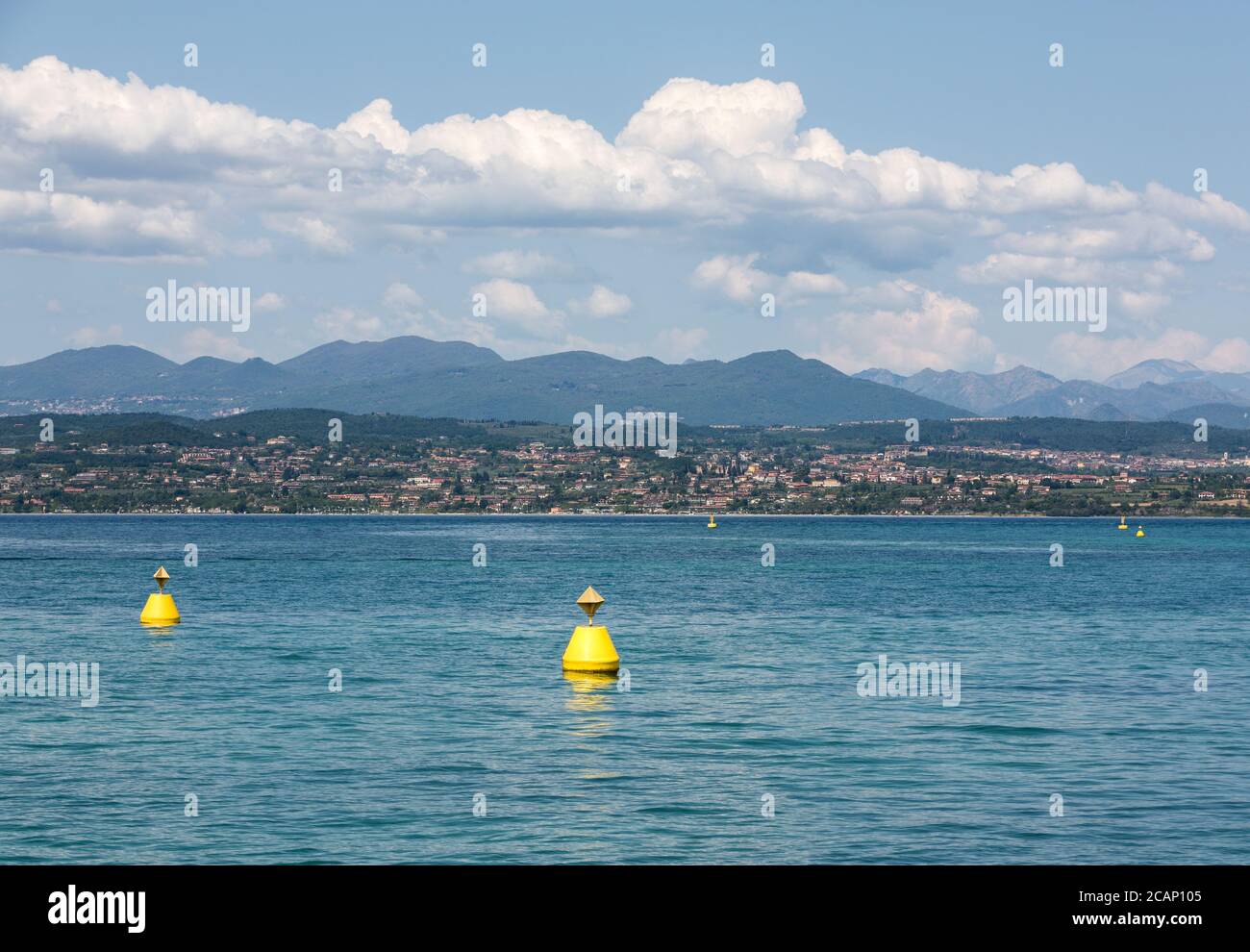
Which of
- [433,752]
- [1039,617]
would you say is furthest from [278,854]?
[1039,617]

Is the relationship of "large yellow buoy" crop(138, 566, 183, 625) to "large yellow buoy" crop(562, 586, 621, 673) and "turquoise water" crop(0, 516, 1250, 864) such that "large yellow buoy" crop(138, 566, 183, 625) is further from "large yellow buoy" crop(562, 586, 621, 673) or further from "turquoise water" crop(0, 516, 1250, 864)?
"large yellow buoy" crop(562, 586, 621, 673)

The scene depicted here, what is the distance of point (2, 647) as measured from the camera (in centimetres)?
5409

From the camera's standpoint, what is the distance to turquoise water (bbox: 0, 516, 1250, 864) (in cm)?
2284

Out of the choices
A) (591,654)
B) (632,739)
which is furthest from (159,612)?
(632,739)

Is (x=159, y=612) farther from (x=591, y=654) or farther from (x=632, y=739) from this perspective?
(x=632, y=739)

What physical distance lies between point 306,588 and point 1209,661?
191 ft

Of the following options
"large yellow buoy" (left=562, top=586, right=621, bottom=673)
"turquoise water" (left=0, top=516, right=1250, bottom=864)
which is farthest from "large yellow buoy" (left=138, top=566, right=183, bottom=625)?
"large yellow buoy" (left=562, top=586, right=621, bottom=673)

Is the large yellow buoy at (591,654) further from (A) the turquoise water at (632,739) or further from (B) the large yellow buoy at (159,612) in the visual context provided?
(B) the large yellow buoy at (159,612)

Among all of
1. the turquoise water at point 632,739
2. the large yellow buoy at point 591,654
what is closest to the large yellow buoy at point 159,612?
the turquoise water at point 632,739

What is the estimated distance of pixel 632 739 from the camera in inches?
1266

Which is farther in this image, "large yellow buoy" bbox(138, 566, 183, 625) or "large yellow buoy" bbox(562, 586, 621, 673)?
"large yellow buoy" bbox(138, 566, 183, 625)

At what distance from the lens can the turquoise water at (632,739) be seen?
74.9ft

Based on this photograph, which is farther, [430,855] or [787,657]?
[787,657]
